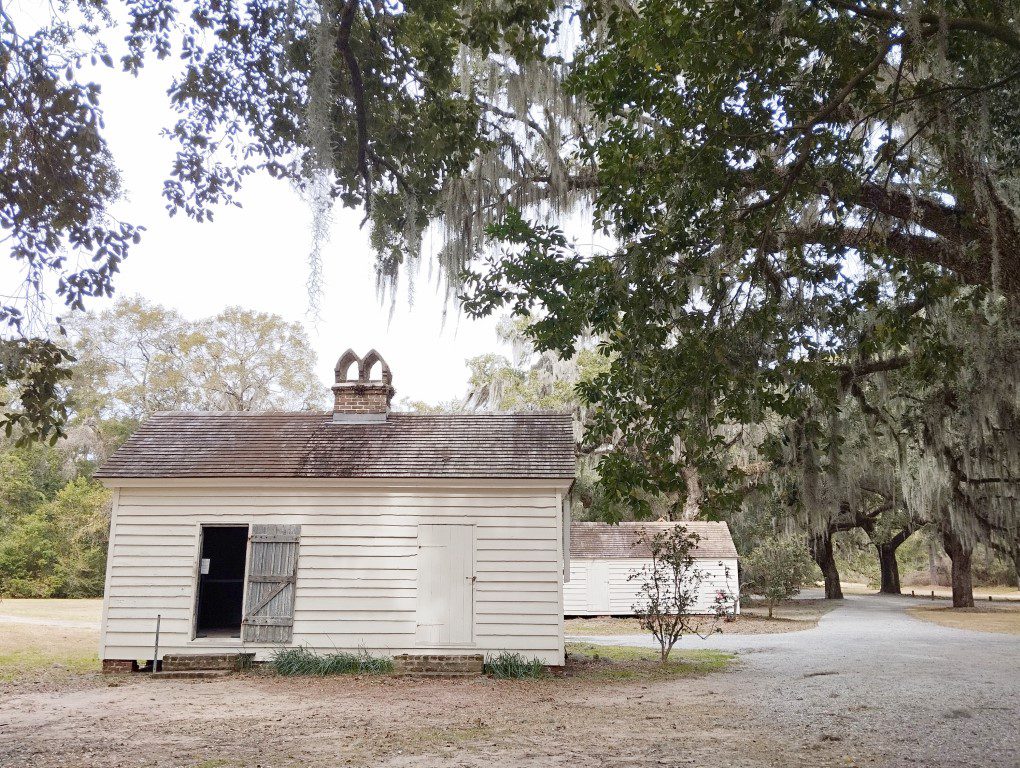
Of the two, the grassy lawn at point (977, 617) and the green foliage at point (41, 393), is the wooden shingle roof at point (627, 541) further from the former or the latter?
the green foliage at point (41, 393)

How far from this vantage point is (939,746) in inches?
248

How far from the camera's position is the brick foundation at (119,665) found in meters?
11.2

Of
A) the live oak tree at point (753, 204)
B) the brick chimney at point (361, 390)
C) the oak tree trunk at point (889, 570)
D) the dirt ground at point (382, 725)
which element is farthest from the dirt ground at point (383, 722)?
the oak tree trunk at point (889, 570)

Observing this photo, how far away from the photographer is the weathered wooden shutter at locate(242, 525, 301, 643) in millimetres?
11258

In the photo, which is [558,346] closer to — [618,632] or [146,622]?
[146,622]

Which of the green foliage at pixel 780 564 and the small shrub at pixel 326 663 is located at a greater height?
the green foliage at pixel 780 564

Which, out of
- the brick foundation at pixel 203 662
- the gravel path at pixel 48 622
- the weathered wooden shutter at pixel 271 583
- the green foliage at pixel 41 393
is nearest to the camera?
the green foliage at pixel 41 393

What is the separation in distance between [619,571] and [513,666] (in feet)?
42.3

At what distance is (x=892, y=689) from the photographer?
921 cm

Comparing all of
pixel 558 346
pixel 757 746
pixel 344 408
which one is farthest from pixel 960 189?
pixel 344 408

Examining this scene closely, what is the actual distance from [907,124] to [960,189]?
151 centimetres

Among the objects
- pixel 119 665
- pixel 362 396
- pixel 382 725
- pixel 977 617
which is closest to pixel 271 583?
pixel 119 665

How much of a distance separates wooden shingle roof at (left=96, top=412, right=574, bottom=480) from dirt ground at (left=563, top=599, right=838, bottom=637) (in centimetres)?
711

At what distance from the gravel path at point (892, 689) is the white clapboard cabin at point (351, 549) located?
10.9 feet
